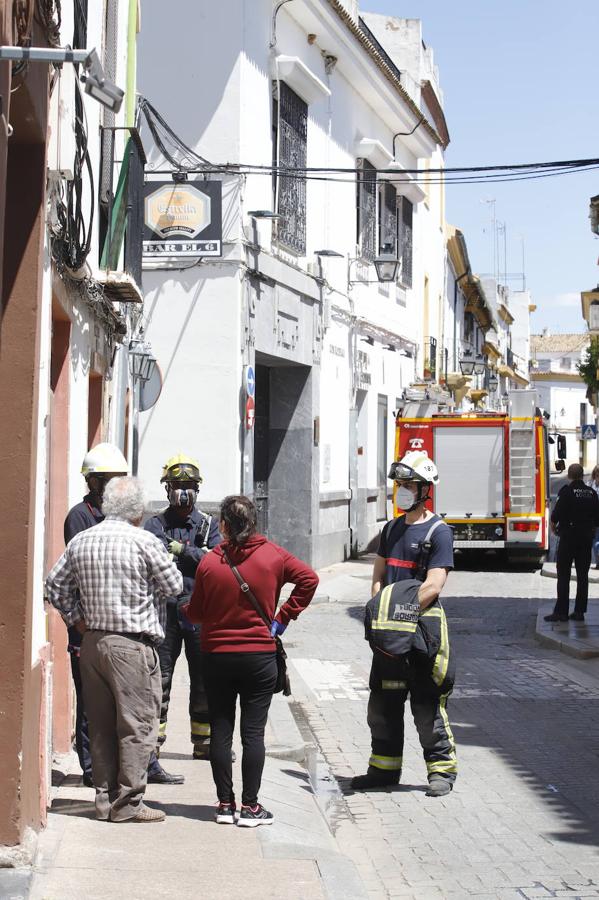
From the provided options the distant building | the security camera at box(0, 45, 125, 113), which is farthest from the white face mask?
the distant building

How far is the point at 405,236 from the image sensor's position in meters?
28.5

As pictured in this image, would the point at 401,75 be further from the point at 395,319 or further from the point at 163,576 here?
the point at 163,576

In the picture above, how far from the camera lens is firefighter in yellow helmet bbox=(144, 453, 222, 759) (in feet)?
25.8

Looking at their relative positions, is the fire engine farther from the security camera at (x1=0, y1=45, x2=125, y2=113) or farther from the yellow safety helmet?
the security camera at (x1=0, y1=45, x2=125, y2=113)

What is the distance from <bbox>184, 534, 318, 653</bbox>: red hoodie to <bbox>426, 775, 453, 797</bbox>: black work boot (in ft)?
5.09

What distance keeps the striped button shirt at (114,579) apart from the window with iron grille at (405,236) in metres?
22.0

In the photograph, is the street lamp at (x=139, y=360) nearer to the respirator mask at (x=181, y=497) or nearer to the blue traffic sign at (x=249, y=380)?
the blue traffic sign at (x=249, y=380)

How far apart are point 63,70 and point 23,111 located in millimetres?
1634

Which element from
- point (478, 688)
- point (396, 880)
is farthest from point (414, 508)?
point (478, 688)

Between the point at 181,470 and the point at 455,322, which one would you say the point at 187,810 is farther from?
the point at 455,322

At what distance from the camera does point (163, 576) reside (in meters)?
6.30

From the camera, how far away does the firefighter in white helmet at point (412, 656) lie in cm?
748

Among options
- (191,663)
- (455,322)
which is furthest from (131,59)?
(455,322)

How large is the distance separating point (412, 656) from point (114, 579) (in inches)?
79.4
